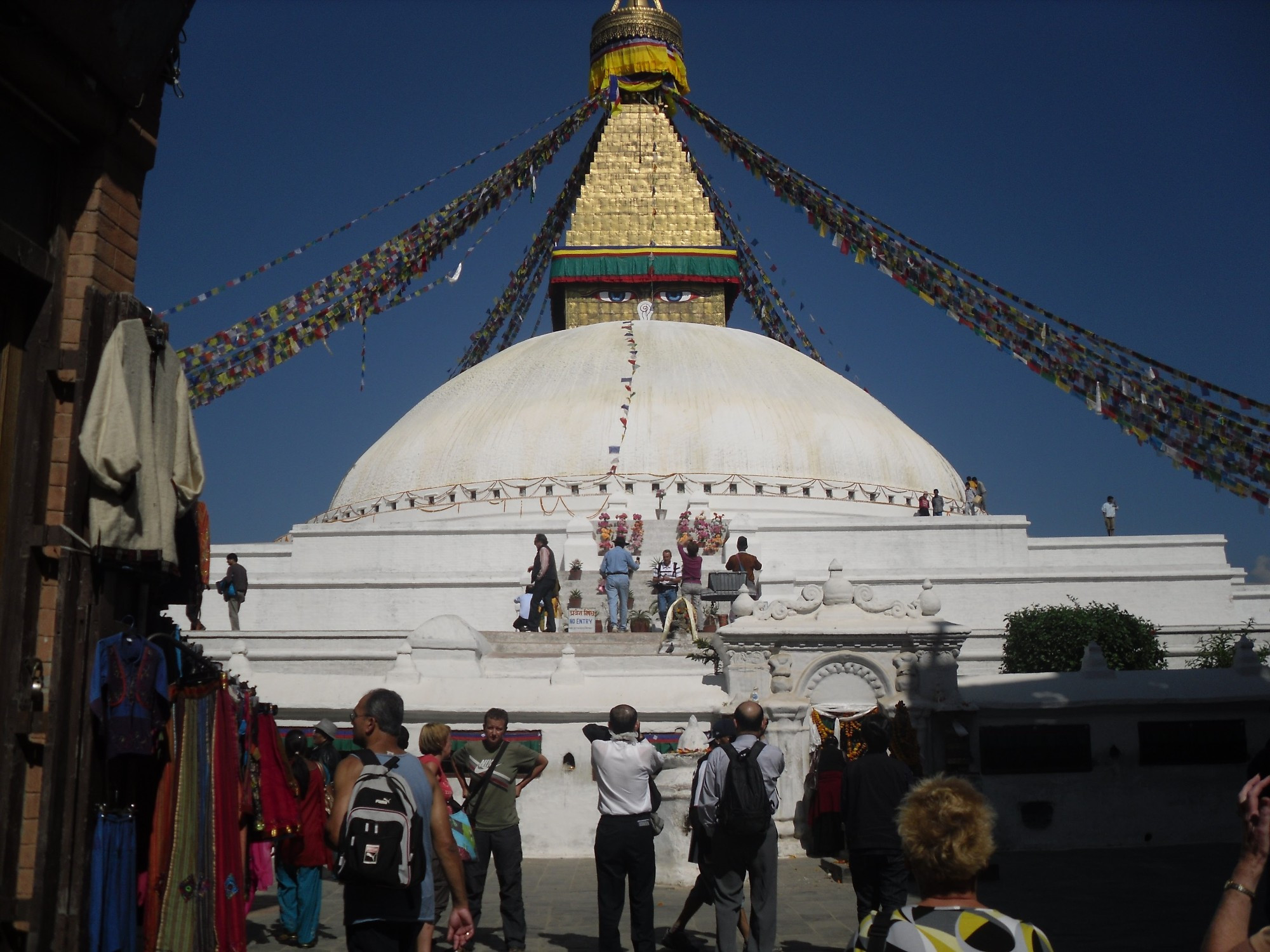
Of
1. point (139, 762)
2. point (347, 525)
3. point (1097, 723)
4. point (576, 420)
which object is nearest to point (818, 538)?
point (576, 420)

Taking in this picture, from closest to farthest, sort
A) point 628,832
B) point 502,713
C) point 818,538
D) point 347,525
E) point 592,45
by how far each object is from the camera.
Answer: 1. point 628,832
2. point 502,713
3. point 818,538
4. point 347,525
5. point 592,45

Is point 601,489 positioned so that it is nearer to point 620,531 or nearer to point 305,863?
point 620,531

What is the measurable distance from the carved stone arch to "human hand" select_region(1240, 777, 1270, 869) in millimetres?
6654

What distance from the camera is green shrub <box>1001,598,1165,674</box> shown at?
1298 centimetres

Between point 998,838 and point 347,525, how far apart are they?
14.5m

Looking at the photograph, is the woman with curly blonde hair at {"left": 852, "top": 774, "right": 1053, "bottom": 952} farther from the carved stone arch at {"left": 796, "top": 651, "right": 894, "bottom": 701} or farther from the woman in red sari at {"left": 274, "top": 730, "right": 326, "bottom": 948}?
the carved stone arch at {"left": 796, "top": 651, "right": 894, "bottom": 701}

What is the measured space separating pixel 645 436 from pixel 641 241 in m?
8.34

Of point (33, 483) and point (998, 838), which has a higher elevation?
point (33, 483)

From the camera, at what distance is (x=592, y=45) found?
107 feet

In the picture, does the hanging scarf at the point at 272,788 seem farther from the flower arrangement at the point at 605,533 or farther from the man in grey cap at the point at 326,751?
the flower arrangement at the point at 605,533

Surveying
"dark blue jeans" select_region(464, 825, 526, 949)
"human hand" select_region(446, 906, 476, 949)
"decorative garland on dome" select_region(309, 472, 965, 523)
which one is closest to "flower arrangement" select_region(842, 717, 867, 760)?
"dark blue jeans" select_region(464, 825, 526, 949)

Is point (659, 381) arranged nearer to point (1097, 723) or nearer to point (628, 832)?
point (1097, 723)

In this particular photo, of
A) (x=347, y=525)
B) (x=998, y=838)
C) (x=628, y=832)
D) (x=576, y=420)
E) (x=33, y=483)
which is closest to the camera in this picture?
(x=33, y=483)

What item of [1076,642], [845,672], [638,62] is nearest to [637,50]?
[638,62]
